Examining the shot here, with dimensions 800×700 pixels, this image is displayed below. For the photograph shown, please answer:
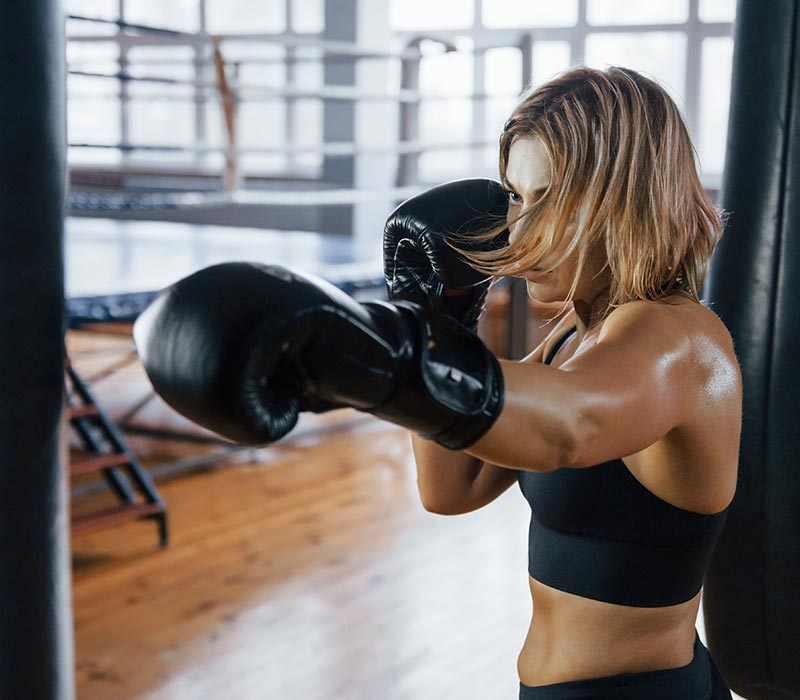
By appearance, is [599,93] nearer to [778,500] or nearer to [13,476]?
[778,500]

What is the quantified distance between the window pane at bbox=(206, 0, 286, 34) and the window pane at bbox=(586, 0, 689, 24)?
2.24 metres

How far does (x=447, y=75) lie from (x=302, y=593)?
523cm

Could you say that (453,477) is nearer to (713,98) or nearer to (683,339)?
(683,339)

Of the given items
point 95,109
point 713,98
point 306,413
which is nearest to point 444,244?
point 306,413

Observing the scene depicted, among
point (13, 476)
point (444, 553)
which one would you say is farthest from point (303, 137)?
point (13, 476)

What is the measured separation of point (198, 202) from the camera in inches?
148

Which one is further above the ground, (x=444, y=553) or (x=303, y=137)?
(x=303, y=137)

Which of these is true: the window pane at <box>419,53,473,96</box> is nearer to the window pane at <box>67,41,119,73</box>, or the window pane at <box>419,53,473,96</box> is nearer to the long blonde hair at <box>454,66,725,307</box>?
the window pane at <box>67,41,119,73</box>

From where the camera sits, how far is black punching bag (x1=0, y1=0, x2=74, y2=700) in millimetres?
1178

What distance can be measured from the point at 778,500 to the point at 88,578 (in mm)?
2235

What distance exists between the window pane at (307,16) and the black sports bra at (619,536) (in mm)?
6867

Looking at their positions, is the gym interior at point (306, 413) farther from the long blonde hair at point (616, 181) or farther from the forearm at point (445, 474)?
the forearm at point (445, 474)

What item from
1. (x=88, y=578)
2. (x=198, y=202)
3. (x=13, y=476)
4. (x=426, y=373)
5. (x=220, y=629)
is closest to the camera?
(x=426, y=373)

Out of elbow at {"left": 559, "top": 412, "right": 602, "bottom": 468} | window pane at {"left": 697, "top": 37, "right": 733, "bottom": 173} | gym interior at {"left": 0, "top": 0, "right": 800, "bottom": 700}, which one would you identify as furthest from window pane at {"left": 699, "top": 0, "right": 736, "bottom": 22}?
elbow at {"left": 559, "top": 412, "right": 602, "bottom": 468}
